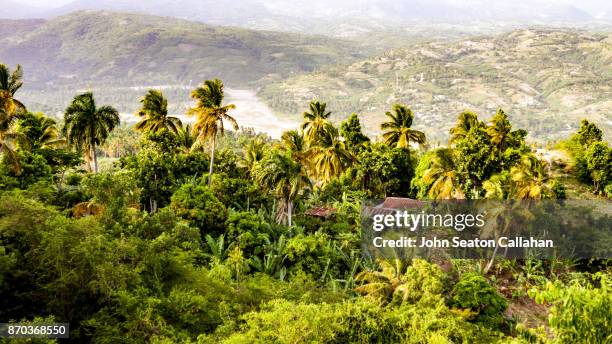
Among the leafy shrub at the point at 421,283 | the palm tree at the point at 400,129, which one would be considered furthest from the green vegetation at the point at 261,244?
the palm tree at the point at 400,129

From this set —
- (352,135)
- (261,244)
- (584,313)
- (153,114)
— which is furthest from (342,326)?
(352,135)

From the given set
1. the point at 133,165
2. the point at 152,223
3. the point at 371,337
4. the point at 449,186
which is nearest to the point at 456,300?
the point at 449,186

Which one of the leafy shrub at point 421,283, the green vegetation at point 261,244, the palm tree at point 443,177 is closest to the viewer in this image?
the green vegetation at point 261,244

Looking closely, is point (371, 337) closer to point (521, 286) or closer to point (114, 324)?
point (114, 324)

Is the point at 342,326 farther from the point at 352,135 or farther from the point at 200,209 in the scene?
the point at 352,135

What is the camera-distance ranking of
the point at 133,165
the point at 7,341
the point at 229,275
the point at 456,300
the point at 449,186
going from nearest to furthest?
the point at 7,341
the point at 229,275
the point at 456,300
the point at 449,186
the point at 133,165

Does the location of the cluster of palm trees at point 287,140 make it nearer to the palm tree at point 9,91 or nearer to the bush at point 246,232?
the palm tree at point 9,91

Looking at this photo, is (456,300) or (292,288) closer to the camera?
(292,288)
